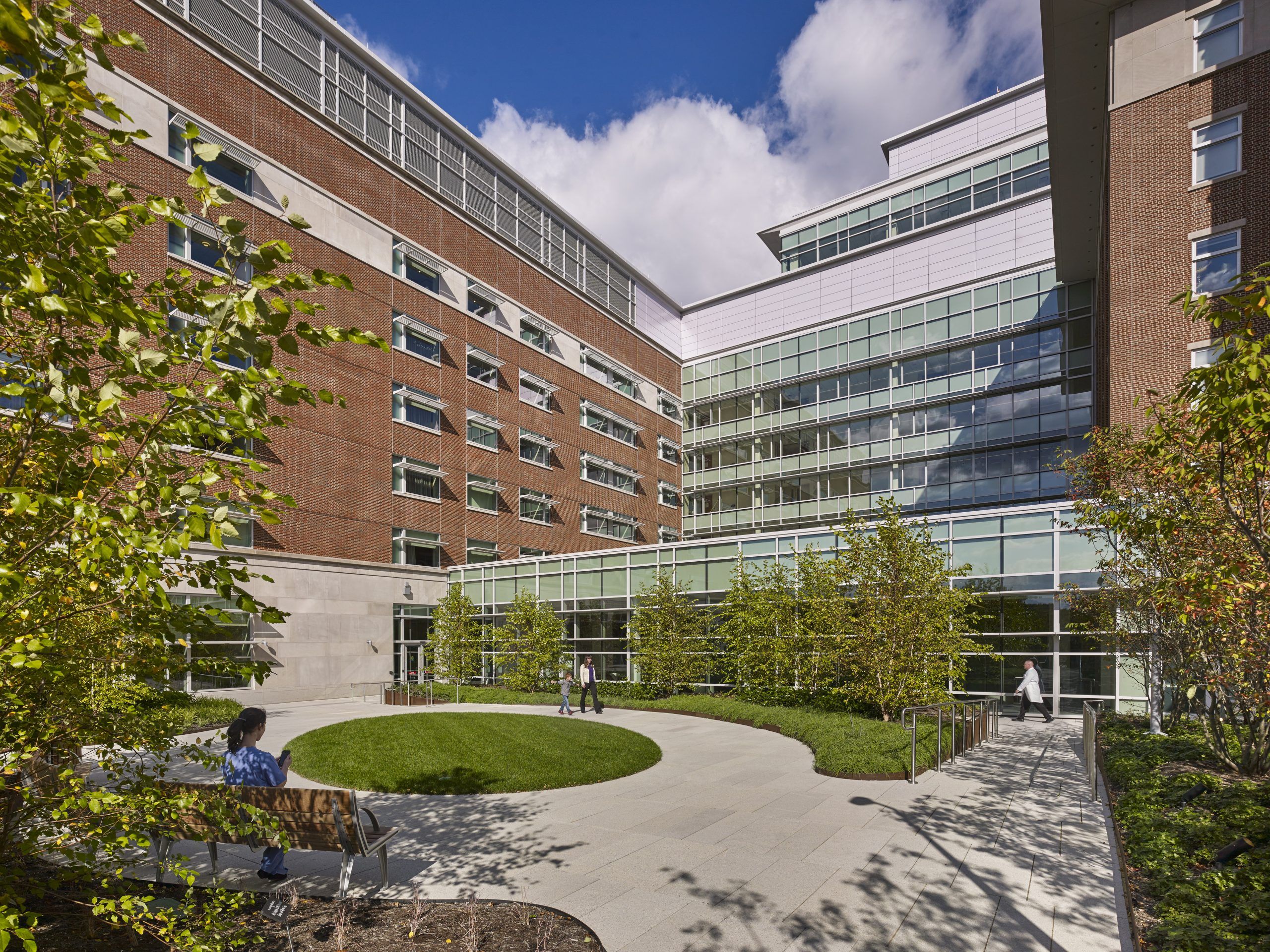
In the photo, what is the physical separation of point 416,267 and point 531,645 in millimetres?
19291

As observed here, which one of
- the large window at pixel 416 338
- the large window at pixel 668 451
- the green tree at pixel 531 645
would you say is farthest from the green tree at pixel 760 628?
the large window at pixel 668 451

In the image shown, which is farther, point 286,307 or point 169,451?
point 169,451

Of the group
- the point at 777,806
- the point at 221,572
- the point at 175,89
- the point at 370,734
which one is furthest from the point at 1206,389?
the point at 175,89

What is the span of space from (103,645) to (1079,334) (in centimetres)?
4132

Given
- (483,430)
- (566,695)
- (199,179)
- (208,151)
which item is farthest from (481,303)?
(208,151)

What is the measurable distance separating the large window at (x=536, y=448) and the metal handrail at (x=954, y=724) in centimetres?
2839

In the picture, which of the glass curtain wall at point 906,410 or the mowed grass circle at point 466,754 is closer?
A: the mowed grass circle at point 466,754

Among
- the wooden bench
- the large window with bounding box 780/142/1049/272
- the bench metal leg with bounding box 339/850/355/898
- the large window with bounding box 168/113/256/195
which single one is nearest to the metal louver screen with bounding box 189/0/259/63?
the large window with bounding box 168/113/256/195

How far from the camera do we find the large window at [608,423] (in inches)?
1908

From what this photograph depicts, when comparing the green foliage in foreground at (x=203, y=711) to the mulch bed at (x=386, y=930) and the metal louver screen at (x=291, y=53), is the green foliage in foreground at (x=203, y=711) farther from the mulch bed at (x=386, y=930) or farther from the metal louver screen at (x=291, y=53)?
the metal louver screen at (x=291, y=53)

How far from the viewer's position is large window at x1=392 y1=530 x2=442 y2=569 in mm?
35750

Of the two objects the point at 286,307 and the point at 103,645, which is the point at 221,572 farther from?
the point at 103,645

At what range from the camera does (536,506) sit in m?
43.9

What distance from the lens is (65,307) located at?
2.71 metres
